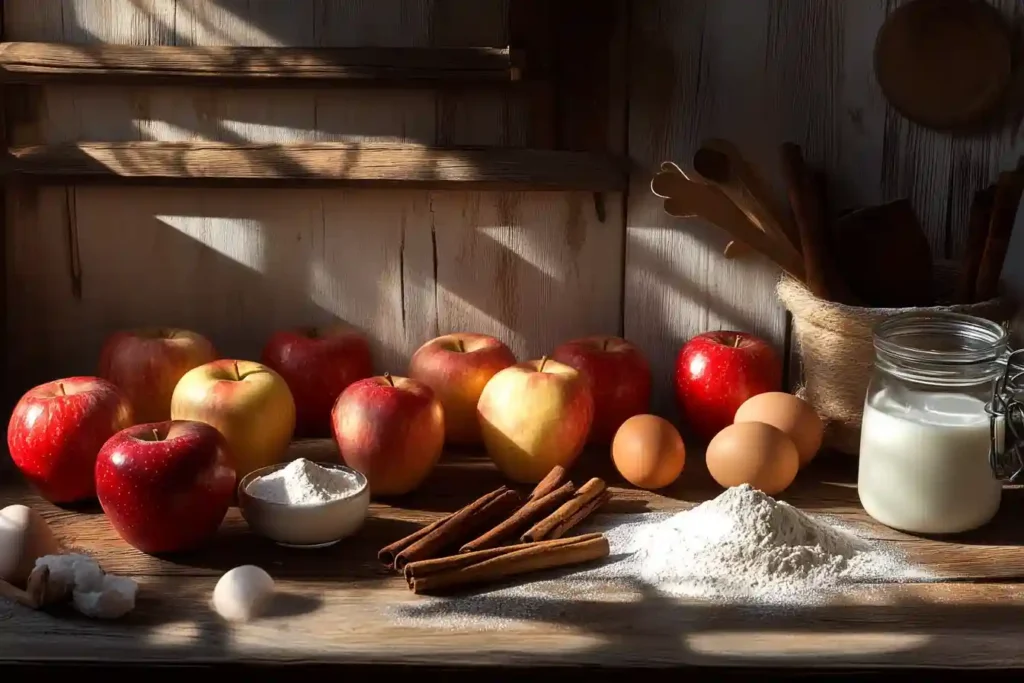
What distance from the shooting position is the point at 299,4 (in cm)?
147

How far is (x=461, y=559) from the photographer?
1.11m

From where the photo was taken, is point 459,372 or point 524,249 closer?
point 459,372

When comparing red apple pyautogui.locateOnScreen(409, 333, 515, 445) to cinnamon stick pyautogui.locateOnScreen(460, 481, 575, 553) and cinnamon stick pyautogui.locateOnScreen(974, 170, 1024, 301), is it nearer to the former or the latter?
cinnamon stick pyautogui.locateOnScreen(460, 481, 575, 553)

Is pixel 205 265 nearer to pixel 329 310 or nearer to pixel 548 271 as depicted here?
pixel 329 310

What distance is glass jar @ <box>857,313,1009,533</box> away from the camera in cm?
119

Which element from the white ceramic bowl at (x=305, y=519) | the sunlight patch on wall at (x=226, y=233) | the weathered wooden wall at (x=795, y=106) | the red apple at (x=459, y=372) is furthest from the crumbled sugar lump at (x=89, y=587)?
the weathered wooden wall at (x=795, y=106)

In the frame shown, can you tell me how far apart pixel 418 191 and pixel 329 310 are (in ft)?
0.68

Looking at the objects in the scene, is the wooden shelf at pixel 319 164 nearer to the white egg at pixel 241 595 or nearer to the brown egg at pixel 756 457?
the brown egg at pixel 756 457

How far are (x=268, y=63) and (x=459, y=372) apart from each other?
0.45 meters

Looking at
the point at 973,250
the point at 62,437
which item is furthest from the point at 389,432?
the point at 973,250

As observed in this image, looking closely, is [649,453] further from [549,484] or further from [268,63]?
[268,63]

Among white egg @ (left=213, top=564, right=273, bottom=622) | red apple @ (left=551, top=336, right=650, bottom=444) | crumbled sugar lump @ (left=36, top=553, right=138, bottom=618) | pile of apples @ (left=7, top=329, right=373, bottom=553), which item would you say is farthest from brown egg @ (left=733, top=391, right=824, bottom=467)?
crumbled sugar lump @ (left=36, top=553, right=138, bottom=618)

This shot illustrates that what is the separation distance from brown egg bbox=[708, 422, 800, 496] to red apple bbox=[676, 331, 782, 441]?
0.13 m

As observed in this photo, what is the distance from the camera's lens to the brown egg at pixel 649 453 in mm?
1317
